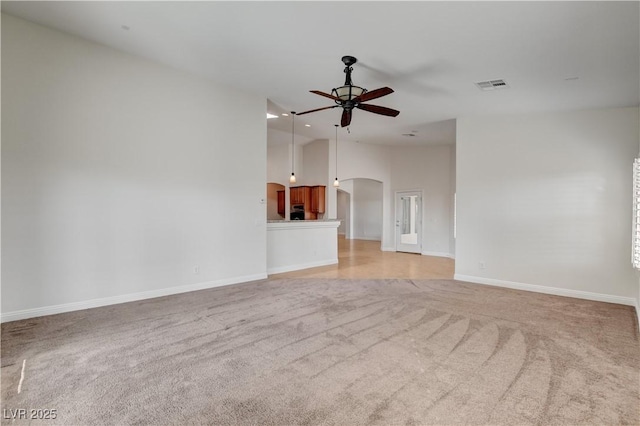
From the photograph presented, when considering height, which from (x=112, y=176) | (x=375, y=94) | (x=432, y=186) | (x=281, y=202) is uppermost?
(x=375, y=94)

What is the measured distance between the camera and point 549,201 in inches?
220

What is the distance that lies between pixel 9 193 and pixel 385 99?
5291 millimetres

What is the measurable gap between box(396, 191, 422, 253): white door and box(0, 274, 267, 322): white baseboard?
6.34 metres

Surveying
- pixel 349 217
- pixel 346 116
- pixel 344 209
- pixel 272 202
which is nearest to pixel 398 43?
pixel 346 116

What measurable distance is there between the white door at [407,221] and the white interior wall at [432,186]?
0.25 meters

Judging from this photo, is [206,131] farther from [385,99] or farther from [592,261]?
[592,261]

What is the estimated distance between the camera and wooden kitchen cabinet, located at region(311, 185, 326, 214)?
10139mm

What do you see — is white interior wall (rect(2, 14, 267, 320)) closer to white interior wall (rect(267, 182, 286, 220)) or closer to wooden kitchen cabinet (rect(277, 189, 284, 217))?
wooden kitchen cabinet (rect(277, 189, 284, 217))

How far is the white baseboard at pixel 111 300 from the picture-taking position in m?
3.71

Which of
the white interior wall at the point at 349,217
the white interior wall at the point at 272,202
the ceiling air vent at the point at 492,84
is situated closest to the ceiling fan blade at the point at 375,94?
the ceiling air vent at the point at 492,84

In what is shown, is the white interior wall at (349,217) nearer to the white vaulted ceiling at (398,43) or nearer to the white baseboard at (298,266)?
the white baseboard at (298,266)

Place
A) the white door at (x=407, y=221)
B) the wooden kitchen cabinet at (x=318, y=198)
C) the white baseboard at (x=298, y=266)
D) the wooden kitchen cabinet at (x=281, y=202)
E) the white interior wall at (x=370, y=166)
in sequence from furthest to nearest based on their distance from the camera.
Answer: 1. the wooden kitchen cabinet at (x=281, y=202)
2. the white door at (x=407, y=221)
3. the wooden kitchen cabinet at (x=318, y=198)
4. the white interior wall at (x=370, y=166)
5. the white baseboard at (x=298, y=266)

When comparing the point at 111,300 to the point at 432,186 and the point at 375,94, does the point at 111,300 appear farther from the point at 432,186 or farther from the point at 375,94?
the point at 432,186

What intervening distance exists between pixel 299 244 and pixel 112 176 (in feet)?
13.1
